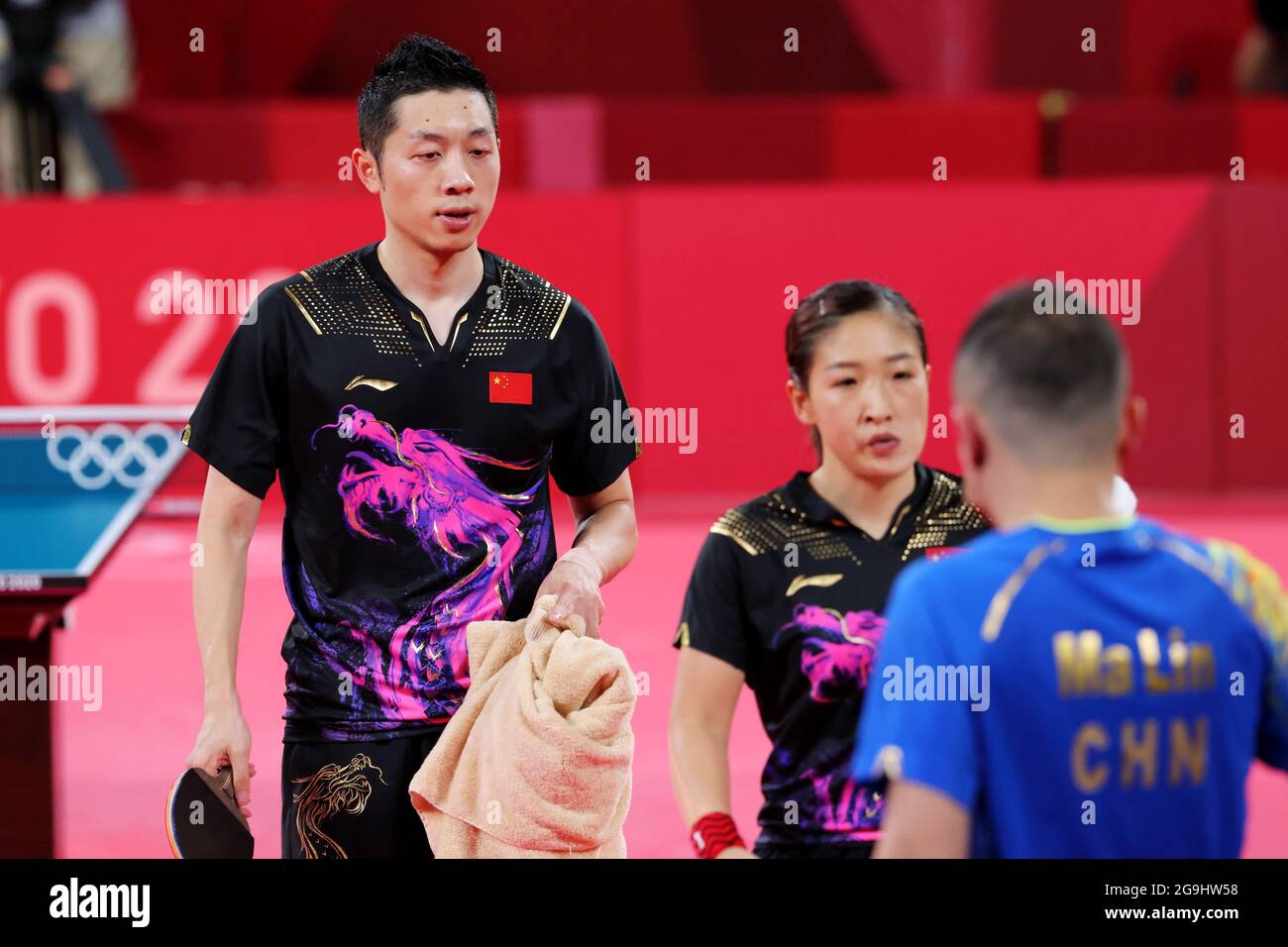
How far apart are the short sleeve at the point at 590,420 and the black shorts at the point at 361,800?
526mm

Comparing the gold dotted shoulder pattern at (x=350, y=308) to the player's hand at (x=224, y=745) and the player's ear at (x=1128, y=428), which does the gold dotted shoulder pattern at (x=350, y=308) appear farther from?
the player's ear at (x=1128, y=428)

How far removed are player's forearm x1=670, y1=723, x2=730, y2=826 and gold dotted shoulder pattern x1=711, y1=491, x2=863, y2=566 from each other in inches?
12.0

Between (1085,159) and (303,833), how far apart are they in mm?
9007

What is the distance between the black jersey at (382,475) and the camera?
291 centimetres

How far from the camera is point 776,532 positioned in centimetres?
281

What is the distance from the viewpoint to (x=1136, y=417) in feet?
6.54

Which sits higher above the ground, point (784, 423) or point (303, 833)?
→ point (784, 423)

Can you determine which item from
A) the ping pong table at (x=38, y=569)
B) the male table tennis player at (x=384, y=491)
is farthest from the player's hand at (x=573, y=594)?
the ping pong table at (x=38, y=569)

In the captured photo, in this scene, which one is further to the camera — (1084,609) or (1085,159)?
(1085,159)

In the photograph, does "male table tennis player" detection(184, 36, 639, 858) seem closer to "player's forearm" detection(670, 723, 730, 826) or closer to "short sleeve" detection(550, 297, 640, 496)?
"short sleeve" detection(550, 297, 640, 496)

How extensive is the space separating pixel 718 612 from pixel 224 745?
833 mm
